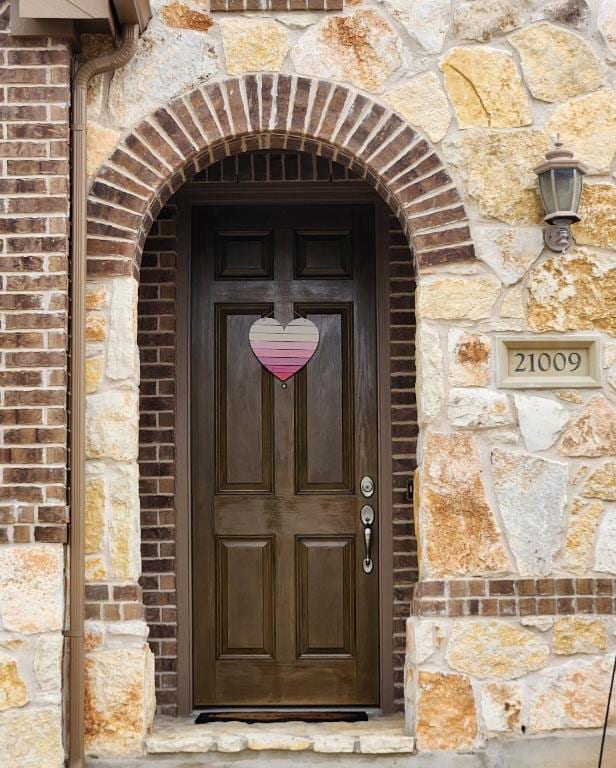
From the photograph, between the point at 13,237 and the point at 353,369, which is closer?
the point at 13,237

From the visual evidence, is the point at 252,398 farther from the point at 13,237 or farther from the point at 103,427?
the point at 13,237

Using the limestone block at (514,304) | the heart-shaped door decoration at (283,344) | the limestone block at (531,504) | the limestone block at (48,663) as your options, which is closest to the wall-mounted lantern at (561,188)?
the limestone block at (514,304)

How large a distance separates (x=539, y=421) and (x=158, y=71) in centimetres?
219

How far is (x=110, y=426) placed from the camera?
4.14 meters

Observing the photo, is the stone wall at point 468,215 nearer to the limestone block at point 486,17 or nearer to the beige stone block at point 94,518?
the limestone block at point 486,17

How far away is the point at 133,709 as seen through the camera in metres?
4.04

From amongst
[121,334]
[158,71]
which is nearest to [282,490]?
[121,334]

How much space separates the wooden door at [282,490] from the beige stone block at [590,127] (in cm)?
120

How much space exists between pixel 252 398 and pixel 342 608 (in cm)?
113

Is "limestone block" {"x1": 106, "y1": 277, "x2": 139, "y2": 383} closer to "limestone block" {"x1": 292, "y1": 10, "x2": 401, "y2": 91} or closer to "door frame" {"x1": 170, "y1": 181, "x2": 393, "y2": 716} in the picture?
"door frame" {"x1": 170, "y1": 181, "x2": 393, "y2": 716}

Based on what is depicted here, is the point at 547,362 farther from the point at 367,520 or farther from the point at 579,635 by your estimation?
the point at 367,520

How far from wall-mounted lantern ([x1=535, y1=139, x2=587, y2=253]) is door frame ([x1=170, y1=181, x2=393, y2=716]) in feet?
3.36

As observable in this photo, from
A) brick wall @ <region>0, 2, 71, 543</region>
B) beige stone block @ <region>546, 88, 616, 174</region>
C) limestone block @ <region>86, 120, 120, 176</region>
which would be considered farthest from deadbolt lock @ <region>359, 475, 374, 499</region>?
limestone block @ <region>86, 120, 120, 176</region>

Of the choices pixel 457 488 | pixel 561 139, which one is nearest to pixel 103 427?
pixel 457 488
